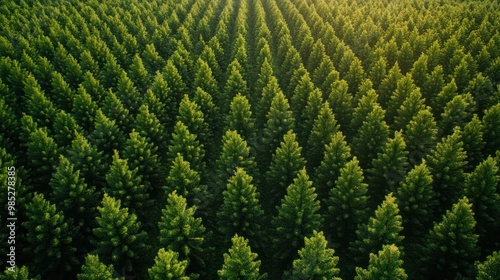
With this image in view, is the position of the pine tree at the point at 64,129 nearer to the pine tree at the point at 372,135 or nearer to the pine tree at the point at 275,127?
the pine tree at the point at 275,127

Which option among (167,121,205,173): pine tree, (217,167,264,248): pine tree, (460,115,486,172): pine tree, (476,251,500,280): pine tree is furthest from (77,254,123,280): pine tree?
(460,115,486,172): pine tree

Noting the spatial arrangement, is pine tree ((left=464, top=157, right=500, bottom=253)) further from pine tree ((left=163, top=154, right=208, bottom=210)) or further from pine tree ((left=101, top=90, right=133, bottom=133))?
pine tree ((left=101, top=90, right=133, bottom=133))

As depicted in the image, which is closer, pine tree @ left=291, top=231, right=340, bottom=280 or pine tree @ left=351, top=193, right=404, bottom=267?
pine tree @ left=291, top=231, right=340, bottom=280

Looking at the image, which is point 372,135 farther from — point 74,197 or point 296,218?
point 74,197

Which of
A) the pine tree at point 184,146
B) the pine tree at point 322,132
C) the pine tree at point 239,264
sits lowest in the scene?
the pine tree at point 239,264

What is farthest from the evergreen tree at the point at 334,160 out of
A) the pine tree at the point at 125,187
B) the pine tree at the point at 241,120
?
the pine tree at the point at 125,187

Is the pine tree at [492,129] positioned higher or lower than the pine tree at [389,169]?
higher
